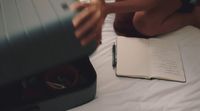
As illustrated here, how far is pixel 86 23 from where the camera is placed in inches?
25.8

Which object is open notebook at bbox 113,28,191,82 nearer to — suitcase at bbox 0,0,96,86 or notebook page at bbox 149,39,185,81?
notebook page at bbox 149,39,185,81

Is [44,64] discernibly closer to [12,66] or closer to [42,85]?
[12,66]

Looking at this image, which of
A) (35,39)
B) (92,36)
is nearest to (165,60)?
(92,36)

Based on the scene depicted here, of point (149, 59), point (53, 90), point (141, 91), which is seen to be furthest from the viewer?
point (149, 59)

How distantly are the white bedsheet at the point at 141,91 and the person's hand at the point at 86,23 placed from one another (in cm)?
45

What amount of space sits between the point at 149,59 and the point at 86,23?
0.63 metres

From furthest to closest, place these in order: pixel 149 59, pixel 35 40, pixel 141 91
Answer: pixel 149 59
pixel 141 91
pixel 35 40

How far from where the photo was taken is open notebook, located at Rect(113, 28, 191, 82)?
117 centimetres

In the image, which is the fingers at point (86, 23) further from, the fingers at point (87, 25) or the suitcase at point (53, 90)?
the suitcase at point (53, 90)

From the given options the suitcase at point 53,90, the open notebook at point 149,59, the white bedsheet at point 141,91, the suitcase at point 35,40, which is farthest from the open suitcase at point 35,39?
the open notebook at point 149,59

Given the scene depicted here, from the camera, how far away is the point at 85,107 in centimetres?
104

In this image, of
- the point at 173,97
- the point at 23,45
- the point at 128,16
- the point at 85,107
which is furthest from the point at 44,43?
the point at 128,16

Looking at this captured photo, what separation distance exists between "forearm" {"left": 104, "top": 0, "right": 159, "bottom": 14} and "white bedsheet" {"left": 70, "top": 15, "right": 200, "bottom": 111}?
172 mm

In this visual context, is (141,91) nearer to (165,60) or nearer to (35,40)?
(165,60)
